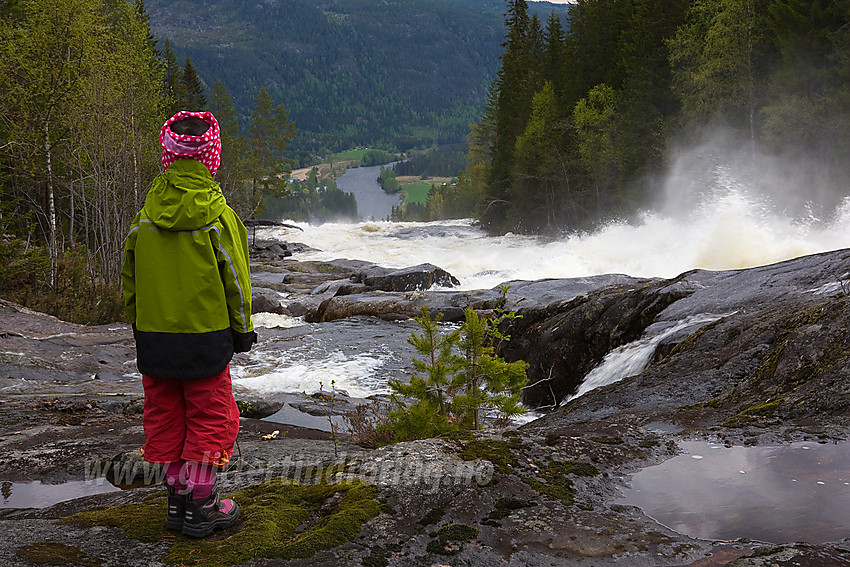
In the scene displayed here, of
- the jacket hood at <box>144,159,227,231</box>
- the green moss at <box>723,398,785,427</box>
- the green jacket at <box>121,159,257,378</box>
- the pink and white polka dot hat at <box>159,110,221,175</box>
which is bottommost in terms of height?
the green moss at <box>723,398,785,427</box>

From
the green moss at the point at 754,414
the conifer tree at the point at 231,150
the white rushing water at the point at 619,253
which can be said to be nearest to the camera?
the green moss at the point at 754,414

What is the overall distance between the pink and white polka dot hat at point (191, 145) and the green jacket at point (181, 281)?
0.42 feet

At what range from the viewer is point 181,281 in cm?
319

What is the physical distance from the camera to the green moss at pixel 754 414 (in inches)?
155

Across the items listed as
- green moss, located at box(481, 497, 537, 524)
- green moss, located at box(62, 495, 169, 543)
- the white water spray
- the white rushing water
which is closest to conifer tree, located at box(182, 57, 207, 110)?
the white rushing water

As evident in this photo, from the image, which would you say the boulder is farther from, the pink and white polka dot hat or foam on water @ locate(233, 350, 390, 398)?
the pink and white polka dot hat

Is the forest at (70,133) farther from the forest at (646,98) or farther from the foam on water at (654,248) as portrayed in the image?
the forest at (646,98)

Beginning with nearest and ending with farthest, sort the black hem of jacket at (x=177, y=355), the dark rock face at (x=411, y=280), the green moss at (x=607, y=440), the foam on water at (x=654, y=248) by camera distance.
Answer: the black hem of jacket at (x=177, y=355)
the green moss at (x=607, y=440)
the dark rock face at (x=411, y=280)
the foam on water at (x=654, y=248)

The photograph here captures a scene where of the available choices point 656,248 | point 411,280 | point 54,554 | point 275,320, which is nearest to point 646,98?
point 656,248

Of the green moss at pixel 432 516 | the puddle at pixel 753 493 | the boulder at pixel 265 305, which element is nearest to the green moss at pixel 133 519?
the green moss at pixel 432 516

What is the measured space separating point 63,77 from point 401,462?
1811 cm

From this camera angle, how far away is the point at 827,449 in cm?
332

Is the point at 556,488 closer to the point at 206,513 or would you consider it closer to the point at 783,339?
the point at 206,513

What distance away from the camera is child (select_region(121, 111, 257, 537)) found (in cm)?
318
